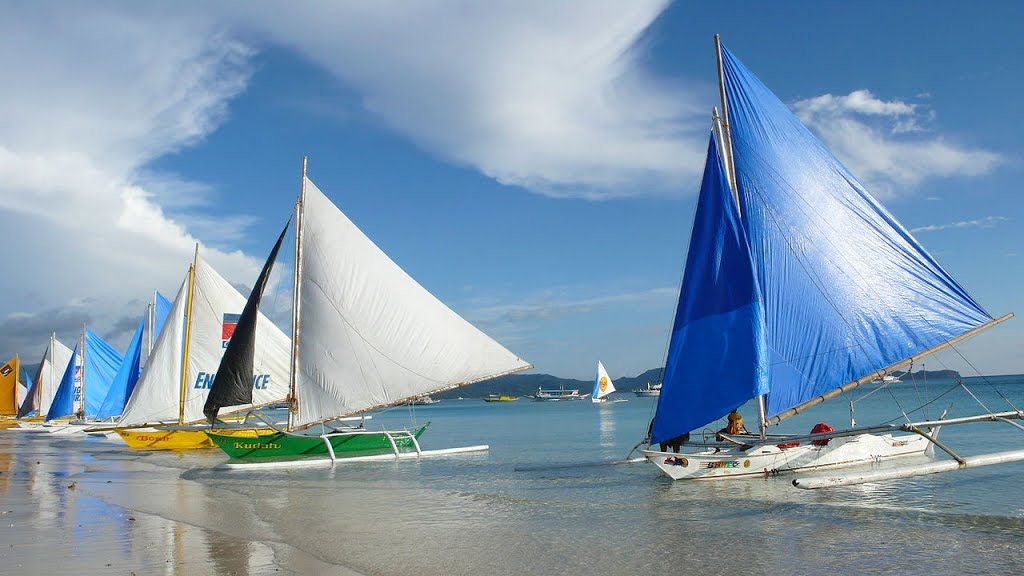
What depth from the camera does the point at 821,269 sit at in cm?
1744

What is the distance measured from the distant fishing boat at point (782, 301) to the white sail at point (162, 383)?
22774mm

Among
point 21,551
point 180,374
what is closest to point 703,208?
point 21,551

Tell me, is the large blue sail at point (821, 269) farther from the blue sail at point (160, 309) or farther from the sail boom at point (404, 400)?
the blue sail at point (160, 309)

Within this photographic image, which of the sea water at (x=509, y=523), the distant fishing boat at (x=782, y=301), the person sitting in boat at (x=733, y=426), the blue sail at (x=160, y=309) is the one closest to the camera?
the sea water at (x=509, y=523)

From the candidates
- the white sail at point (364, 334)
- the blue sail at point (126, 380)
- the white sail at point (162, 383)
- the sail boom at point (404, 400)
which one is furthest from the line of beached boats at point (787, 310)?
the blue sail at point (126, 380)

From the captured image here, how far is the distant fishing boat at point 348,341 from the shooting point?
24.5 meters

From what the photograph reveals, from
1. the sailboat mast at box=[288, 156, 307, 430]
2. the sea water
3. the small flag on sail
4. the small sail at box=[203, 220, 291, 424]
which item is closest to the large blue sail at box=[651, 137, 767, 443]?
the sea water

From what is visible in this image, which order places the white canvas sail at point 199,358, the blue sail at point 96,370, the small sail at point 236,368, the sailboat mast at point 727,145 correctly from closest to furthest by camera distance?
the sailboat mast at point 727,145 → the small sail at point 236,368 → the white canvas sail at point 199,358 → the blue sail at point 96,370

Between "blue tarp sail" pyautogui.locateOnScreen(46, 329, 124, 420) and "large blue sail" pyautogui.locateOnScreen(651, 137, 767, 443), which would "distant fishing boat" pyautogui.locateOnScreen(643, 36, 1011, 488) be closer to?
"large blue sail" pyautogui.locateOnScreen(651, 137, 767, 443)

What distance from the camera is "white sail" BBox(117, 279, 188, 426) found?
1238 inches

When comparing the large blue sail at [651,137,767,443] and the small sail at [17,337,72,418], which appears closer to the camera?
the large blue sail at [651,137,767,443]

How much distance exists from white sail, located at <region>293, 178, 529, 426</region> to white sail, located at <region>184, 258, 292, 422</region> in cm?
680

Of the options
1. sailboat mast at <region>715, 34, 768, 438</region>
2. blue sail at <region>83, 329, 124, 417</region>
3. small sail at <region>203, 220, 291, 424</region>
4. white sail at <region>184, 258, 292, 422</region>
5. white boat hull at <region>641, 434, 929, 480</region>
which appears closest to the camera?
sailboat mast at <region>715, 34, 768, 438</region>

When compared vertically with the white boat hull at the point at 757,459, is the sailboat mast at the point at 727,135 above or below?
above
